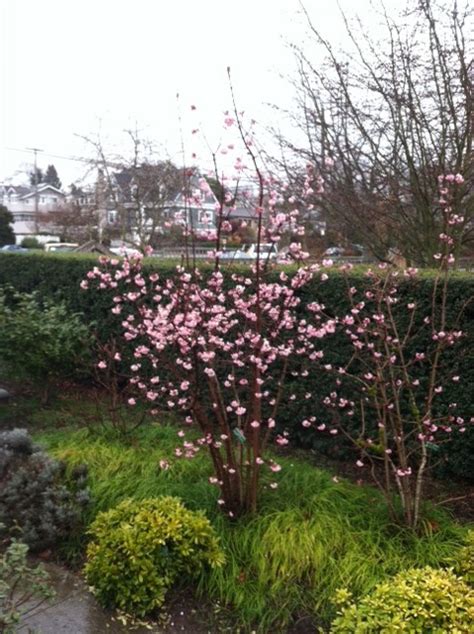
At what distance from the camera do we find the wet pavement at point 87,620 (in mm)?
3089

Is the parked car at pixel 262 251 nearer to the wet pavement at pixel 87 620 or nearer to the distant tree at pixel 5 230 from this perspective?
the wet pavement at pixel 87 620

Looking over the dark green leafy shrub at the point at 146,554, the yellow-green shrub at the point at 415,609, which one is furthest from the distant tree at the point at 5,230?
the yellow-green shrub at the point at 415,609

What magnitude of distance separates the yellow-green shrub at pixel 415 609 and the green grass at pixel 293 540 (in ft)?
1.79

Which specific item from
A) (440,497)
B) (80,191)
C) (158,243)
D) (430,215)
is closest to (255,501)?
(440,497)

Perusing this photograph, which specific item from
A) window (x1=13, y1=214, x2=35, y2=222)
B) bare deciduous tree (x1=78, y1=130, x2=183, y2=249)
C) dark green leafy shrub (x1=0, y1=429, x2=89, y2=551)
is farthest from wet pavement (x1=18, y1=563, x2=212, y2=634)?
window (x1=13, y1=214, x2=35, y2=222)

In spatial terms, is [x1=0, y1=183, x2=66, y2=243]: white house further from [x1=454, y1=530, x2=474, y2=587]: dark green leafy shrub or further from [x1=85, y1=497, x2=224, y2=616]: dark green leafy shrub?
[x1=454, y1=530, x2=474, y2=587]: dark green leafy shrub

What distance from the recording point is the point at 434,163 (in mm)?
7773

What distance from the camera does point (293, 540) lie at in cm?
348

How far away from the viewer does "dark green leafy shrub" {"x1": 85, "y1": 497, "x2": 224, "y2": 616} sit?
3.16m

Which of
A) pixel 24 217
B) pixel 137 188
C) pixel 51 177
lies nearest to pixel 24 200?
pixel 24 217

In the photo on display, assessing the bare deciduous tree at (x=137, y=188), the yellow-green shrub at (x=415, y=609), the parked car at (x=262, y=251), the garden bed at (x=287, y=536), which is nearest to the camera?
the yellow-green shrub at (x=415, y=609)

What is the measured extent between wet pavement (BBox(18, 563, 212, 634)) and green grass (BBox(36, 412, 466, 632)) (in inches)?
8.6

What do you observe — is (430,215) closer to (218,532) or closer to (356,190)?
(356,190)

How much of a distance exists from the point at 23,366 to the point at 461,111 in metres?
5.67
